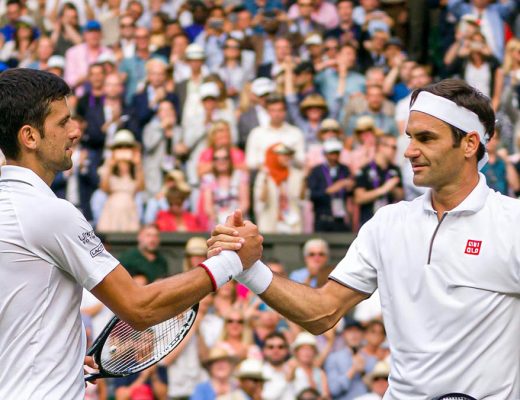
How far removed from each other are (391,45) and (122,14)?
3139 millimetres

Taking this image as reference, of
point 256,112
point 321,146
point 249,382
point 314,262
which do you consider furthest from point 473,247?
point 256,112

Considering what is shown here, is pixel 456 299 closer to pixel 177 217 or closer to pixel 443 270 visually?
pixel 443 270

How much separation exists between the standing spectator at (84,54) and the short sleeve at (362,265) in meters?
9.44

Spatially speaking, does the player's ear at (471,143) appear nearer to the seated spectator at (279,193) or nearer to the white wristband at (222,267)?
the white wristband at (222,267)

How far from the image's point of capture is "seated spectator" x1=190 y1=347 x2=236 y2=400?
11.1 meters

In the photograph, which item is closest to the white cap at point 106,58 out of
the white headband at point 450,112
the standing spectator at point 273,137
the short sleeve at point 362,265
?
the standing spectator at point 273,137

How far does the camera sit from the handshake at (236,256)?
219 inches

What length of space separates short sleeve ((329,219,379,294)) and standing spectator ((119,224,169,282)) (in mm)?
6163

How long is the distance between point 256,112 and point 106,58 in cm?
205

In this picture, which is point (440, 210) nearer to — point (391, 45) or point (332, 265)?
point (332, 265)

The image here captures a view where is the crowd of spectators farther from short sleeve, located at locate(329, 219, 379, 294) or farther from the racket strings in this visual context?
the racket strings

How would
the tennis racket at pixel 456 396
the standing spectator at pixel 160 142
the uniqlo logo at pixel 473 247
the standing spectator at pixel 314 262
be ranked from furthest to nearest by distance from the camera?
the standing spectator at pixel 160 142
the standing spectator at pixel 314 262
the uniqlo logo at pixel 473 247
the tennis racket at pixel 456 396

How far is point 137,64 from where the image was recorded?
590 inches

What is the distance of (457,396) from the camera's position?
17.6ft
